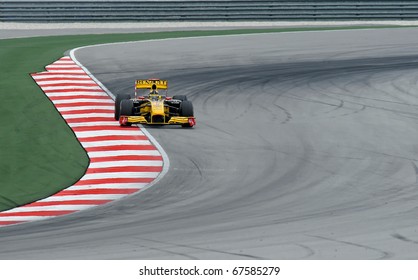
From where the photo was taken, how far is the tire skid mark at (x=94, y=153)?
51.3 feet

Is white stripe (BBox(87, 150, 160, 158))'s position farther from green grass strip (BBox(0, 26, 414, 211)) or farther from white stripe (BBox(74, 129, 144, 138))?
white stripe (BBox(74, 129, 144, 138))

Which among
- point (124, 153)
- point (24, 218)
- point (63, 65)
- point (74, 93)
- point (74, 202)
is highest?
point (63, 65)

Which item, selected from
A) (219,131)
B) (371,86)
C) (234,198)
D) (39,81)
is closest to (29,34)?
(39,81)

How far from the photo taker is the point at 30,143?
19734 millimetres

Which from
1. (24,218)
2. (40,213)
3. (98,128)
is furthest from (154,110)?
(24,218)

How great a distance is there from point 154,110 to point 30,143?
282cm

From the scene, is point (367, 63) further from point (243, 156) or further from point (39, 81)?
point (243, 156)

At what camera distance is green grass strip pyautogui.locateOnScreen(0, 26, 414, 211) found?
55.8ft

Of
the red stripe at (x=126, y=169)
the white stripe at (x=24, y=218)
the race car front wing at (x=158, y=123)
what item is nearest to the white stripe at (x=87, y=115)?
the race car front wing at (x=158, y=123)

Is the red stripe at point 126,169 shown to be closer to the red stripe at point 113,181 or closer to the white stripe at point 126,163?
the white stripe at point 126,163

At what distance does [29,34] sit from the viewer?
38.8m

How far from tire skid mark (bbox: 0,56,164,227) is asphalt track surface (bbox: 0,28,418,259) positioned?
0.46 m

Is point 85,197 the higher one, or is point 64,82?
point 64,82

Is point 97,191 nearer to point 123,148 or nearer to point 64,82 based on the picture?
point 123,148
